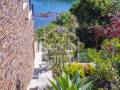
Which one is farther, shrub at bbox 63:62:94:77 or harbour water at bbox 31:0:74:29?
harbour water at bbox 31:0:74:29

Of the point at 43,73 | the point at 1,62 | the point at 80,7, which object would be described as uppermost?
the point at 80,7

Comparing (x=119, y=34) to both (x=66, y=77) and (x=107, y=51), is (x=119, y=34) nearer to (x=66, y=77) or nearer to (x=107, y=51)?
(x=107, y=51)

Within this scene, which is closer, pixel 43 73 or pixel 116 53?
pixel 43 73

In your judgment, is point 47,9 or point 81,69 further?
point 47,9

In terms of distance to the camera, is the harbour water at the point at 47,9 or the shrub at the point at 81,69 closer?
the shrub at the point at 81,69

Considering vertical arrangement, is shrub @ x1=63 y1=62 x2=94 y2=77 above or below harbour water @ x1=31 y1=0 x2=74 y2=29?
below

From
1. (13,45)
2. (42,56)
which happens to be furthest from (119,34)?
(13,45)

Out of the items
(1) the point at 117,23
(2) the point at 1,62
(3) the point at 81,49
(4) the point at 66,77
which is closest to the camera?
(2) the point at 1,62

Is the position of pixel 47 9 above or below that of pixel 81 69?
above

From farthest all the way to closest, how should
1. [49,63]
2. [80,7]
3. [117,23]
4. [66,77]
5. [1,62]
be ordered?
[80,7], [49,63], [117,23], [66,77], [1,62]

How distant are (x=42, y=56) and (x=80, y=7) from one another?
646cm

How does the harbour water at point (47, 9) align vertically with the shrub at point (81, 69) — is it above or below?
above

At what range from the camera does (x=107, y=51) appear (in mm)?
16156

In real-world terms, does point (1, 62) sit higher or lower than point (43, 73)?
higher
